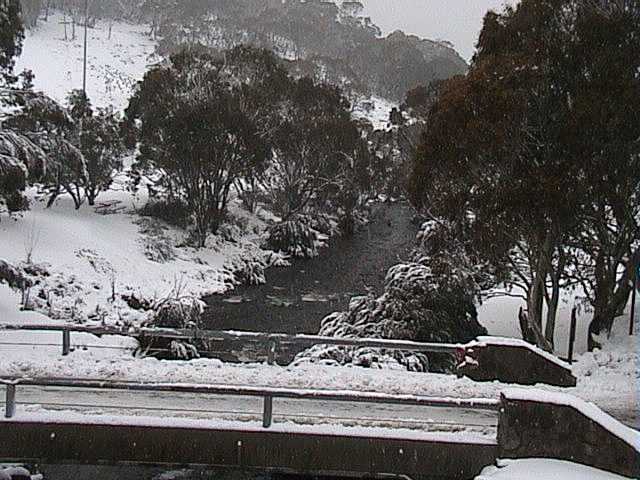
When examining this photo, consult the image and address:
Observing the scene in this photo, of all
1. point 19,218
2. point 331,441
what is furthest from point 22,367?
point 19,218

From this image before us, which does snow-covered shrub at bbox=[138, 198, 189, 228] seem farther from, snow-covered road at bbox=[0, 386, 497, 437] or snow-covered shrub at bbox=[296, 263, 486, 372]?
snow-covered road at bbox=[0, 386, 497, 437]

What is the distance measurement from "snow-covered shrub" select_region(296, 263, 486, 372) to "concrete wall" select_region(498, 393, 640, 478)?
20.9 feet

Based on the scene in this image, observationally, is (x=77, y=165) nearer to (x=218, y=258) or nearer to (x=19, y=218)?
(x=19, y=218)

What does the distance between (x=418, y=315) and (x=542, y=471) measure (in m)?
8.25

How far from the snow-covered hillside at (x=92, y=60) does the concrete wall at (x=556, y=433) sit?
4889 cm

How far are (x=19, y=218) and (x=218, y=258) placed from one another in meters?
7.63

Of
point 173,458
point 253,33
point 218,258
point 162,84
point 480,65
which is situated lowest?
point 173,458

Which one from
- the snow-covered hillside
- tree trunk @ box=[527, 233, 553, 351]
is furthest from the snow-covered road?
the snow-covered hillside

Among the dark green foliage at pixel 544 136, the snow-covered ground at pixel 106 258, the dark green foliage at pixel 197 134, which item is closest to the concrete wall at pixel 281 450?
the dark green foliage at pixel 544 136

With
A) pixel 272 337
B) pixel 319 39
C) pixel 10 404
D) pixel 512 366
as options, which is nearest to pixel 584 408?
pixel 512 366

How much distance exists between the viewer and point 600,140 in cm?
1249

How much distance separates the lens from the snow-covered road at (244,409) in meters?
7.65

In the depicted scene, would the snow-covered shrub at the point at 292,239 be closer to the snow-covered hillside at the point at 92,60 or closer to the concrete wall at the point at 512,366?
the concrete wall at the point at 512,366

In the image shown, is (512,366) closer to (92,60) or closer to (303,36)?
(92,60)
